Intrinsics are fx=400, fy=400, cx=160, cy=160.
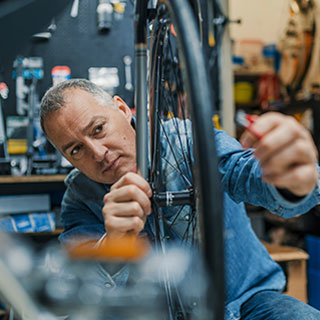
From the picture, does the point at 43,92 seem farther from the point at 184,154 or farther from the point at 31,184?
the point at 184,154

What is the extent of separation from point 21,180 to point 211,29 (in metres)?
1.21

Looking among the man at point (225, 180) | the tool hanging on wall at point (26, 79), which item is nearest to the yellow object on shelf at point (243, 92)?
the tool hanging on wall at point (26, 79)

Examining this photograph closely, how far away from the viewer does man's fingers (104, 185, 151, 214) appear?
25.3 inches

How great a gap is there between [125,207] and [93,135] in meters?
0.31

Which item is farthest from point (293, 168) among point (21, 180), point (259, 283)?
point (21, 180)

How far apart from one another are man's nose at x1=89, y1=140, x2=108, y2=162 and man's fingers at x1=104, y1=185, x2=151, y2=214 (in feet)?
0.81

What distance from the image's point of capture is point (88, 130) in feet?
2.97

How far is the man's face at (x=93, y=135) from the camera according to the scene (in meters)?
0.90

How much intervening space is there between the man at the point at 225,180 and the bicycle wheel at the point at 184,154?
0.07 metres

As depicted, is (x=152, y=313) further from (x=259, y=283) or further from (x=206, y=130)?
(x=259, y=283)

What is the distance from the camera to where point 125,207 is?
641mm

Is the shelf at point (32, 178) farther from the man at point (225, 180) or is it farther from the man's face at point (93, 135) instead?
the man's face at point (93, 135)

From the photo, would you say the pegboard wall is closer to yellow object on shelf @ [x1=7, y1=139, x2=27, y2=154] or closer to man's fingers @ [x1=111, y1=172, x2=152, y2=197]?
yellow object on shelf @ [x1=7, y1=139, x2=27, y2=154]

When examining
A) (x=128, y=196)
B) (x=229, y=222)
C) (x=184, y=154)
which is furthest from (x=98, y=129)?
(x=229, y=222)
